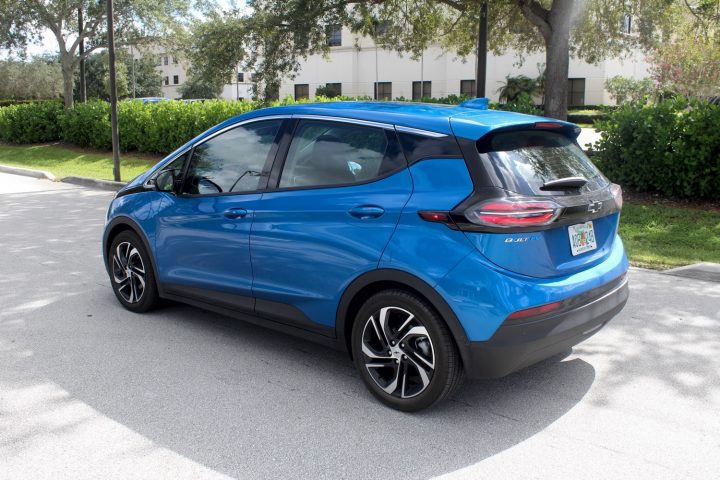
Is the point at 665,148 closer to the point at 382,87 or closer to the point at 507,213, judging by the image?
the point at 507,213

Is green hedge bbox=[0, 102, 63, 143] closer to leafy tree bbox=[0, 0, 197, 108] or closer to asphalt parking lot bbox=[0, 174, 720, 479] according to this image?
leafy tree bbox=[0, 0, 197, 108]

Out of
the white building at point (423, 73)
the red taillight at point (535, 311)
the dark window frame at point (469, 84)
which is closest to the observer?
the red taillight at point (535, 311)

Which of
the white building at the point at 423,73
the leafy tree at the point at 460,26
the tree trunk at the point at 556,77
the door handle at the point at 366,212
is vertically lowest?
the door handle at the point at 366,212

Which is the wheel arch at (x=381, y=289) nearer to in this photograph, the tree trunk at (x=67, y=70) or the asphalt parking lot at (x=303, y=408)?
the asphalt parking lot at (x=303, y=408)

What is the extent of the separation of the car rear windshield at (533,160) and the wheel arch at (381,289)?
70 centimetres

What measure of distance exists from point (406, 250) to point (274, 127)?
1.53m

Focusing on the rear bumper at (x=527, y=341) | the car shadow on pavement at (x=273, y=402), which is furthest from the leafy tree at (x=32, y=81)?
the rear bumper at (x=527, y=341)

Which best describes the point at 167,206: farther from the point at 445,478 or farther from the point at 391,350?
the point at 445,478

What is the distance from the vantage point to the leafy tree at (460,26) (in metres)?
15.0

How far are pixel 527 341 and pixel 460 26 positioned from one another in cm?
1764

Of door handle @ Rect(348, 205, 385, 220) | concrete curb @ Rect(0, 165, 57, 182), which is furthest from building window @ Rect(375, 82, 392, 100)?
door handle @ Rect(348, 205, 385, 220)

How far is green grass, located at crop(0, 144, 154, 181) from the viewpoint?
1891cm

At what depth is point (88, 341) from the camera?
5.31 metres

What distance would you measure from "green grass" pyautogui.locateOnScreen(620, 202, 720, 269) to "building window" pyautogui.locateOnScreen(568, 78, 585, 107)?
44129 mm
